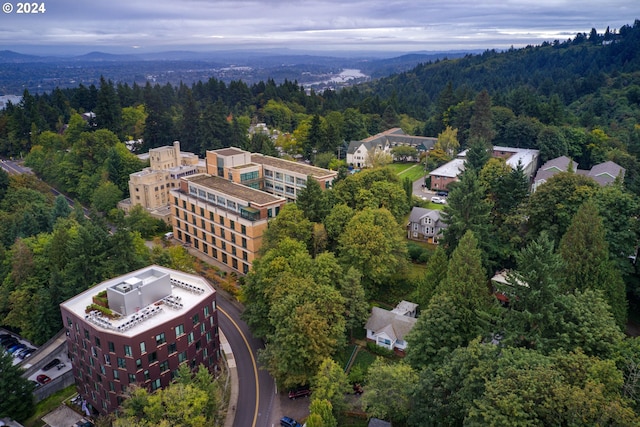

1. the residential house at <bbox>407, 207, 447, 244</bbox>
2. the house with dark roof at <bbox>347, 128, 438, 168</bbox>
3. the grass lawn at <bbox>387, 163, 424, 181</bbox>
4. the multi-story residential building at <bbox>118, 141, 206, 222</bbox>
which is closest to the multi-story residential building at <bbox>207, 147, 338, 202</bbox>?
the residential house at <bbox>407, 207, 447, 244</bbox>

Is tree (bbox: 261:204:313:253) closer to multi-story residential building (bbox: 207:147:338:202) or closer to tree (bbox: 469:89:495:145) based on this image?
multi-story residential building (bbox: 207:147:338:202)

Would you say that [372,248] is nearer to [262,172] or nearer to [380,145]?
[262,172]

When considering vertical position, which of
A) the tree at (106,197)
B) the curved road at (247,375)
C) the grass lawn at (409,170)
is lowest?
the curved road at (247,375)

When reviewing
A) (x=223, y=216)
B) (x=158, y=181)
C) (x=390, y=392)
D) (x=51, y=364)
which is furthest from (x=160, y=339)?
(x=158, y=181)

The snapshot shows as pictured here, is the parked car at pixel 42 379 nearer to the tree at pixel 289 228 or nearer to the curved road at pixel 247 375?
the curved road at pixel 247 375

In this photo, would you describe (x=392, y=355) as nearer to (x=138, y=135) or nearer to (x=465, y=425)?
(x=465, y=425)

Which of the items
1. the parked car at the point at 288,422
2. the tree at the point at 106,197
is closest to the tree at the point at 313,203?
the parked car at the point at 288,422
